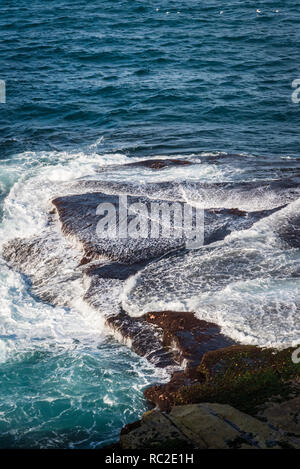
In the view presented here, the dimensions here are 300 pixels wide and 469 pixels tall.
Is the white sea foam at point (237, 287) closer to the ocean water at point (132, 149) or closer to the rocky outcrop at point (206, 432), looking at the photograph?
the ocean water at point (132, 149)

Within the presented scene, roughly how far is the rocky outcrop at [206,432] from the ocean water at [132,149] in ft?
6.22

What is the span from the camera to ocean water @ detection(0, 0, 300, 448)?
1036 cm

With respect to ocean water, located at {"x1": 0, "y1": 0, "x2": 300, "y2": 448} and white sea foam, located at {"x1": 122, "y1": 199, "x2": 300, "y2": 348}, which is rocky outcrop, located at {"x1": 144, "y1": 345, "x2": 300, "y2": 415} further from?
white sea foam, located at {"x1": 122, "y1": 199, "x2": 300, "y2": 348}

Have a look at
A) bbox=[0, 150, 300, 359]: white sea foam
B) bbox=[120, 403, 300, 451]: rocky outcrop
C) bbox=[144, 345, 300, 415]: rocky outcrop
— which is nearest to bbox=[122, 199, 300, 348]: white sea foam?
bbox=[0, 150, 300, 359]: white sea foam

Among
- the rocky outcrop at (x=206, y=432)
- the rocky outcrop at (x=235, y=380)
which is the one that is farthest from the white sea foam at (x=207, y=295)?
the rocky outcrop at (x=206, y=432)

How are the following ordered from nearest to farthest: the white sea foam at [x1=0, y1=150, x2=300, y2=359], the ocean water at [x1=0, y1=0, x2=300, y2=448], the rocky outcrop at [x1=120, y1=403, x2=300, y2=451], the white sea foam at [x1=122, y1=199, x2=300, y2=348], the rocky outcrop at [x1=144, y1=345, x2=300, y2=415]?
the rocky outcrop at [x1=120, y1=403, x2=300, y2=451] → the rocky outcrop at [x1=144, y1=345, x2=300, y2=415] → the ocean water at [x1=0, y1=0, x2=300, y2=448] → the white sea foam at [x1=122, y1=199, x2=300, y2=348] → the white sea foam at [x1=0, y1=150, x2=300, y2=359]

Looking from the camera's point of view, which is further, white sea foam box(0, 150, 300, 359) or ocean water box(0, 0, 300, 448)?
white sea foam box(0, 150, 300, 359)

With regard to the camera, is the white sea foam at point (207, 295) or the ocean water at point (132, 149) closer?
the ocean water at point (132, 149)

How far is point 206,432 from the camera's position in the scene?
723cm

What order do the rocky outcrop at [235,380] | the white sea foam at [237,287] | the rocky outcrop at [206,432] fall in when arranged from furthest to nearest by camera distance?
1. the white sea foam at [237,287]
2. the rocky outcrop at [235,380]
3. the rocky outcrop at [206,432]

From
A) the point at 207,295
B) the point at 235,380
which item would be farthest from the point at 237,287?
the point at 235,380

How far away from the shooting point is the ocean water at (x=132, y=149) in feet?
34.0

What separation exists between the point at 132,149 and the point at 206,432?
16.0m

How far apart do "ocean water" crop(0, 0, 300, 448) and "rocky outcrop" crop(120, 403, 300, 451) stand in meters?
1.89
